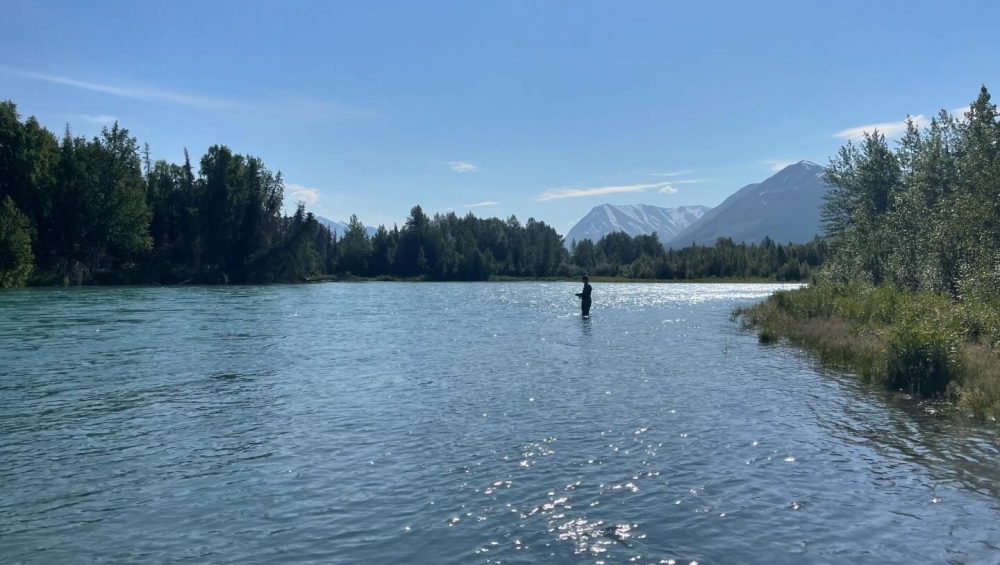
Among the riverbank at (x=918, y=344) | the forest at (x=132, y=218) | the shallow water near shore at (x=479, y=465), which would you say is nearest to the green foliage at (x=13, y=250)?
the forest at (x=132, y=218)

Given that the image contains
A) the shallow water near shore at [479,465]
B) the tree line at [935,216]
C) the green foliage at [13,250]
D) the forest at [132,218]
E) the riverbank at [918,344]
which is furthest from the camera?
the forest at [132,218]

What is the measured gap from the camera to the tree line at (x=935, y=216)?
2997cm

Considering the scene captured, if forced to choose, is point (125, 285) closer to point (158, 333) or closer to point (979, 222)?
point (158, 333)

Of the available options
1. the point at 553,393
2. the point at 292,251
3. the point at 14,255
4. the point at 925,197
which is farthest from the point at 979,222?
the point at 292,251

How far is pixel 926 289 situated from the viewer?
113 ft

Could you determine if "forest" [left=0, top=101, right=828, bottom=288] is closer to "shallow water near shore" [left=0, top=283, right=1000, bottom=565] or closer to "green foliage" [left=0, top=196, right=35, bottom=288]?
"green foliage" [left=0, top=196, right=35, bottom=288]

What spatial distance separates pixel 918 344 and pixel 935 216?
21538 millimetres

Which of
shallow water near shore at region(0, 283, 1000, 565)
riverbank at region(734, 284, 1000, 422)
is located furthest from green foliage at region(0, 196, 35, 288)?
riverbank at region(734, 284, 1000, 422)

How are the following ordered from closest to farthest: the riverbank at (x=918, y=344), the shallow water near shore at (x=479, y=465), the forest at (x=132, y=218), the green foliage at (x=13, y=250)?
the shallow water near shore at (x=479, y=465), the riverbank at (x=918, y=344), the green foliage at (x=13, y=250), the forest at (x=132, y=218)

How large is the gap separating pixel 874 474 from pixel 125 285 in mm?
113049

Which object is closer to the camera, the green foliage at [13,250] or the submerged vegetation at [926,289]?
the submerged vegetation at [926,289]

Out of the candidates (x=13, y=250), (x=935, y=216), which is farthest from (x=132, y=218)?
(x=935, y=216)

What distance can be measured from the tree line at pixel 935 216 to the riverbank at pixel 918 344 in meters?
1.75

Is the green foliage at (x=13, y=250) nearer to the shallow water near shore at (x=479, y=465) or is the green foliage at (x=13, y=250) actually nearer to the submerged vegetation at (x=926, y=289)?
the shallow water near shore at (x=479, y=465)
